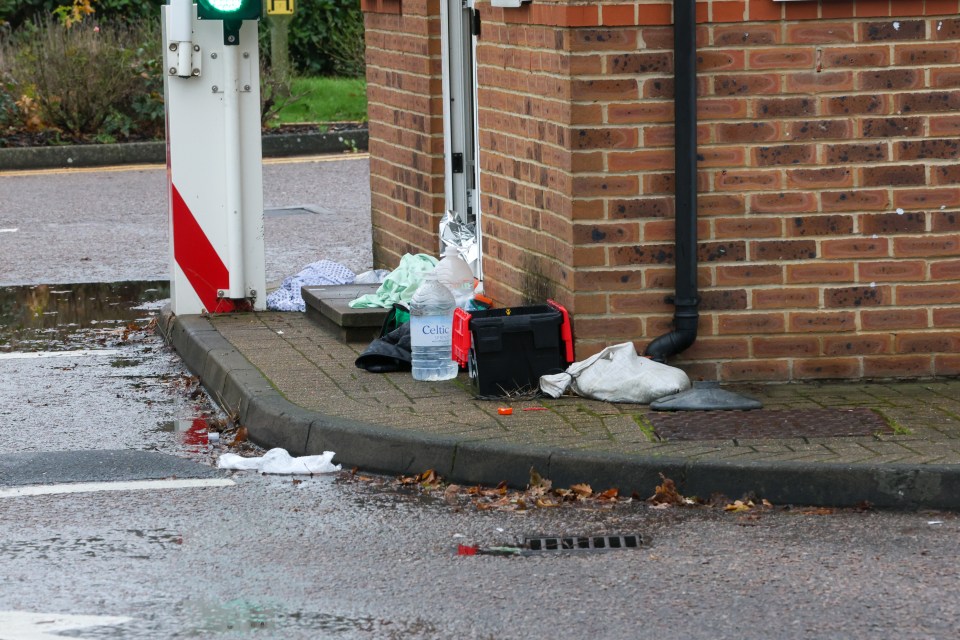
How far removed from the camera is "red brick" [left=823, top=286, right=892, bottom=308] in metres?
7.76

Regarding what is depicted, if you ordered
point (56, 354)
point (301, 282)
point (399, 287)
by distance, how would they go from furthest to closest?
point (301, 282), point (56, 354), point (399, 287)

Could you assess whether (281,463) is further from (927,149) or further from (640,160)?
(927,149)

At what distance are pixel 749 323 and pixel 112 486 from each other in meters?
2.87

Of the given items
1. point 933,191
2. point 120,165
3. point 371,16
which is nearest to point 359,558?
point 933,191

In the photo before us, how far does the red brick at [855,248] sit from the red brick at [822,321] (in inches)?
10.3

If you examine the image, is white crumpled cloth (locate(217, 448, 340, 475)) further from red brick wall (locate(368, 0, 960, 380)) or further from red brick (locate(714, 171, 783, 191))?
red brick (locate(714, 171, 783, 191))

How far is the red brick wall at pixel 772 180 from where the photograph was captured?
24.7 ft

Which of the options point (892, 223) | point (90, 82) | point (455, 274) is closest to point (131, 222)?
point (90, 82)

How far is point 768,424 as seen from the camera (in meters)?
6.96

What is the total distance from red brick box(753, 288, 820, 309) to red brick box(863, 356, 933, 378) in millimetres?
375

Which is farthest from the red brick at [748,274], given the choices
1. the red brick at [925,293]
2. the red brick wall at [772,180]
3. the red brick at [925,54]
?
the red brick at [925,54]

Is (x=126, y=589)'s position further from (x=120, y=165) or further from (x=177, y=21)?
(x=120, y=165)

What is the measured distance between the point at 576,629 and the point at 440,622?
0.39 meters

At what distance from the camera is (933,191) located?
7.71m
